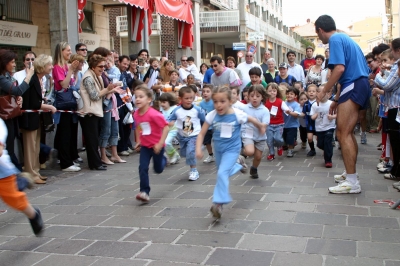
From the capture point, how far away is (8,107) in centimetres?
666

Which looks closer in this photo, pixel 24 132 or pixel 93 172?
pixel 24 132

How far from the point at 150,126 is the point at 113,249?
7.11 feet

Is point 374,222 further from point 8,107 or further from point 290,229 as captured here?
point 8,107

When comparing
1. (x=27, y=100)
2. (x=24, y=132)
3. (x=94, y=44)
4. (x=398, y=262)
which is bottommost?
(x=398, y=262)

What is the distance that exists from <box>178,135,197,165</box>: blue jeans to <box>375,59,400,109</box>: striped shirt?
2880 mm

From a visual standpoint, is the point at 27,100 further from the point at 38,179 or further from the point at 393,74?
the point at 393,74

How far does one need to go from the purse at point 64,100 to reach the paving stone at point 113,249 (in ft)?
13.7

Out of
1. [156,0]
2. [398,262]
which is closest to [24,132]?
[398,262]

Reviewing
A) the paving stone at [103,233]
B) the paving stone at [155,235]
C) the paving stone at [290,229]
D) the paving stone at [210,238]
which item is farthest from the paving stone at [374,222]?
the paving stone at [103,233]

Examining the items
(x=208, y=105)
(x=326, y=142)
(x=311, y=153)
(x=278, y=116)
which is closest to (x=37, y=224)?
(x=208, y=105)

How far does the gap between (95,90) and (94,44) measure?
11248 millimetres

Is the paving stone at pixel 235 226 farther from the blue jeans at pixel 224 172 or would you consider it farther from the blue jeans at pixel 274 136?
the blue jeans at pixel 274 136

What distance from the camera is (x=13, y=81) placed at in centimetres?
696

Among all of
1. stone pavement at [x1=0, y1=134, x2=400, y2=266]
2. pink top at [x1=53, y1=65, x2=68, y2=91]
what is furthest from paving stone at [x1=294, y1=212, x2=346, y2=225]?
pink top at [x1=53, y1=65, x2=68, y2=91]
